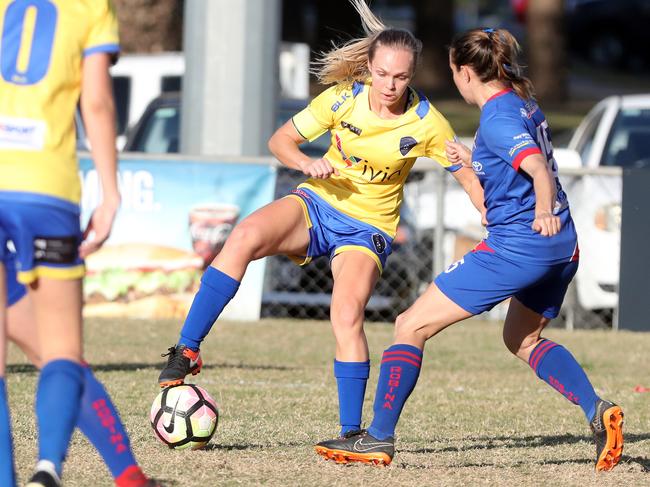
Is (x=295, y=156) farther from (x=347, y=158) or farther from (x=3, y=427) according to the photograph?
(x=3, y=427)

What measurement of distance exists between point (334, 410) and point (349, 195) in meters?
1.43

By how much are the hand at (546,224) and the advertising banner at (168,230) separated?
640 centimetres

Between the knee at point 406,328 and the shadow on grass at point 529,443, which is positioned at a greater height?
the knee at point 406,328

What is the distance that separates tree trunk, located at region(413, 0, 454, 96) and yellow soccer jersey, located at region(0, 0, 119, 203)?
2543 cm

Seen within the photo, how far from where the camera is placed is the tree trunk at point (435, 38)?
29.9 metres

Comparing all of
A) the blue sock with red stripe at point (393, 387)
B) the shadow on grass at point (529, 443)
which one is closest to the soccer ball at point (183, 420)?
the blue sock with red stripe at point (393, 387)

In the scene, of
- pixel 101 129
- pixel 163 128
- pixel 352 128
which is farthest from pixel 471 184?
pixel 163 128

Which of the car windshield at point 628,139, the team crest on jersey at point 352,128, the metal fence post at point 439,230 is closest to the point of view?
the team crest on jersey at point 352,128

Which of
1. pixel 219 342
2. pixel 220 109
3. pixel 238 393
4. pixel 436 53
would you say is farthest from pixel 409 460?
pixel 436 53

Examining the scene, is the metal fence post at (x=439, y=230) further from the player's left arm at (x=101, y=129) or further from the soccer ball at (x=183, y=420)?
the player's left arm at (x=101, y=129)

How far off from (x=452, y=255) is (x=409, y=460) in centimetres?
611

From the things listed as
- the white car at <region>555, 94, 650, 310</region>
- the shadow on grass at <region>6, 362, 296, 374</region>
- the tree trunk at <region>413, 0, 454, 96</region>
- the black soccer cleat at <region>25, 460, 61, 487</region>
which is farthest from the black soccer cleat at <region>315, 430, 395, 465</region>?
the tree trunk at <region>413, 0, 454, 96</region>

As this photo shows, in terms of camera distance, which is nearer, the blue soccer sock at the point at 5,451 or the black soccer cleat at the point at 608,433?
the blue soccer sock at the point at 5,451

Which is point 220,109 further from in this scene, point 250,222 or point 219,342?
point 250,222
